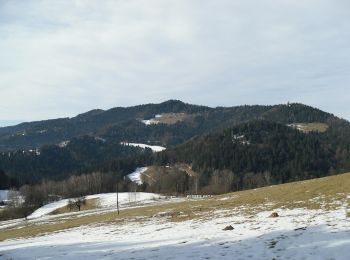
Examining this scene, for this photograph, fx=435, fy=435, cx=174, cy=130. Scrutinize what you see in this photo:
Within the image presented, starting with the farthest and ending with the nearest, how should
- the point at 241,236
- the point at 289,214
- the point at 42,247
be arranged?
the point at 289,214 < the point at 42,247 < the point at 241,236

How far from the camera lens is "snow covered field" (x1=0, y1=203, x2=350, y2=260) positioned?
894 inches

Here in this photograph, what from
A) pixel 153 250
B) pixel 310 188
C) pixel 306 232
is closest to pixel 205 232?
pixel 153 250

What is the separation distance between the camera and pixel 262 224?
1340 inches

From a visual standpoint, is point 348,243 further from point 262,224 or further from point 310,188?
point 310,188

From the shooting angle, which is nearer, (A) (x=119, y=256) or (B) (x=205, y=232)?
(A) (x=119, y=256)

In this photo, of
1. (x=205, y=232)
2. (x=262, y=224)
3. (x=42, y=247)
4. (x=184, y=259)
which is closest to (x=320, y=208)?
(x=262, y=224)

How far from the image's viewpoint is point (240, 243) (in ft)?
86.7

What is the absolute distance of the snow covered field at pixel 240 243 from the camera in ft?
74.5

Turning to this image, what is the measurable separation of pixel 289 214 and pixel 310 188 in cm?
2201

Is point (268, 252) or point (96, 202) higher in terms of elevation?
point (268, 252)

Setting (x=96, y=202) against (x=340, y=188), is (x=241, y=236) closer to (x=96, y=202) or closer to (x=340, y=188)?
(x=340, y=188)

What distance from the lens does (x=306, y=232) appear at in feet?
89.4

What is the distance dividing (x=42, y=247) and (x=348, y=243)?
2471 cm

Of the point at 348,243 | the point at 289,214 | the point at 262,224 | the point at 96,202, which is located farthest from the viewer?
the point at 96,202
